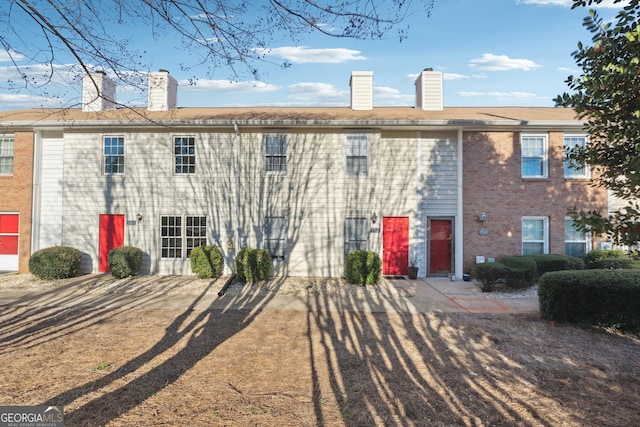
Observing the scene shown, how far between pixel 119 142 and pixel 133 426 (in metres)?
11.5

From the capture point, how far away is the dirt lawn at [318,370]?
3.94 metres

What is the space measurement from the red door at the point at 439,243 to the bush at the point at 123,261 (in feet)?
34.1

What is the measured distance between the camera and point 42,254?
11336mm

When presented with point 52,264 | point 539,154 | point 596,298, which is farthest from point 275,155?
point 596,298

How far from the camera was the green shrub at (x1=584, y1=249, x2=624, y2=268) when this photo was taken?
11.6 m

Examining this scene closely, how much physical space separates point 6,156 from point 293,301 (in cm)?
1219

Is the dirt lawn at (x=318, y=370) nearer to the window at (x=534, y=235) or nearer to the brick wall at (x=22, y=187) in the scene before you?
the window at (x=534, y=235)

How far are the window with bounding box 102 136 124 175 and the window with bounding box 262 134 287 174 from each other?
5276mm

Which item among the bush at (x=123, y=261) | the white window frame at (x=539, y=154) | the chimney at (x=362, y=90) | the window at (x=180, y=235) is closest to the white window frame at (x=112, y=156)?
the window at (x=180, y=235)

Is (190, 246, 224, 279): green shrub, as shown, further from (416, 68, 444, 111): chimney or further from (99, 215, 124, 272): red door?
(416, 68, 444, 111): chimney

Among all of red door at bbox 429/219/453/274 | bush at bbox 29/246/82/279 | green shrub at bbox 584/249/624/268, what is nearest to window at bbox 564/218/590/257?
green shrub at bbox 584/249/624/268

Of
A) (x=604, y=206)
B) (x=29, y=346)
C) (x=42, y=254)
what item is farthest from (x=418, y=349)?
(x=42, y=254)

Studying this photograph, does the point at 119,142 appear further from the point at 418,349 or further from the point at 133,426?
the point at 418,349

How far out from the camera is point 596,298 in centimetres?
686
